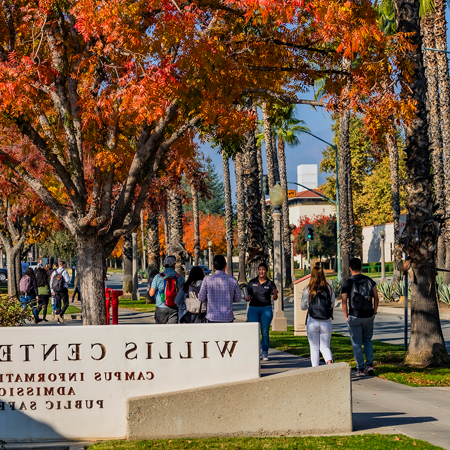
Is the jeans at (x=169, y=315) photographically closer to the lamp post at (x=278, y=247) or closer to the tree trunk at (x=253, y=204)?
the lamp post at (x=278, y=247)

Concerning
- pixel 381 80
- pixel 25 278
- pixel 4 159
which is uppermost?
pixel 381 80

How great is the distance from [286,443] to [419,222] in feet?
19.4

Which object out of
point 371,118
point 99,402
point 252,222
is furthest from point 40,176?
point 99,402

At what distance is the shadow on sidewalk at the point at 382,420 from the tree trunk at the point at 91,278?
4.72 metres

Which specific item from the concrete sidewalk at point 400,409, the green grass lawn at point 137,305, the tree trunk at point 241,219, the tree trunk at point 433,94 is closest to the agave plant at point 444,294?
the tree trunk at point 433,94

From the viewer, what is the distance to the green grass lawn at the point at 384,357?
31.9ft

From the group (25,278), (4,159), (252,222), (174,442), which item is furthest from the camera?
(252,222)

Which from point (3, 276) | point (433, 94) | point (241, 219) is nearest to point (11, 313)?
point (433, 94)

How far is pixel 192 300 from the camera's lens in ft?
29.0

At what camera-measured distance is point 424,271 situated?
10.8m

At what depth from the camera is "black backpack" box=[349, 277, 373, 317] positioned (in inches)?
380

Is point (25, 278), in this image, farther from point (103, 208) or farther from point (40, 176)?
point (103, 208)

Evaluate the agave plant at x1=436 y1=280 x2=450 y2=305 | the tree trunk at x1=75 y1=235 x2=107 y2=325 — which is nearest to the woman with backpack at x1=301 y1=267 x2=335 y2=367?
the tree trunk at x1=75 y1=235 x2=107 y2=325

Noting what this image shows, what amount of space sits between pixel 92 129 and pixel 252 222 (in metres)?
11.6
